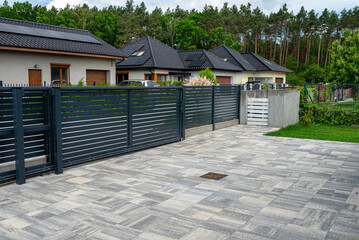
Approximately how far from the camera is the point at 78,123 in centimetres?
621

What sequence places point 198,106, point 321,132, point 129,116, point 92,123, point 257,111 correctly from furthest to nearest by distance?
point 257,111
point 321,132
point 198,106
point 129,116
point 92,123

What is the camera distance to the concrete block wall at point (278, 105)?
1218cm

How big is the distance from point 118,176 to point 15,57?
43.7 feet

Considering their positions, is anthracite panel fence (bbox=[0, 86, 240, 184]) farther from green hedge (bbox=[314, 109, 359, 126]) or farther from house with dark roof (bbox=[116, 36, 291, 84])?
house with dark roof (bbox=[116, 36, 291, 84])

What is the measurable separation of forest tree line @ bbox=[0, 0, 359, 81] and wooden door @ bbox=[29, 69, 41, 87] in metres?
36.6

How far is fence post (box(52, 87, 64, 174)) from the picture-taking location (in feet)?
18.6

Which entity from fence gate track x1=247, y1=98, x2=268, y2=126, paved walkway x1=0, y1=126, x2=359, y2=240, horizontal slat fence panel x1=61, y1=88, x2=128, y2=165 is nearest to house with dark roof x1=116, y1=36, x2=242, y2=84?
fence gate track x1=247, y1=98, x2=268, y2=126

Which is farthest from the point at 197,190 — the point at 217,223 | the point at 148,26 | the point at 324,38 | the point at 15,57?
the point at 324,38

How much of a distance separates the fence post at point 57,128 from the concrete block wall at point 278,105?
8.56m

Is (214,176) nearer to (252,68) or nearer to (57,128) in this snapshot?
(57,128)

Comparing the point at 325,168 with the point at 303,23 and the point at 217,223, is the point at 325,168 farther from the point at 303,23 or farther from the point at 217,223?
the point at 303,23

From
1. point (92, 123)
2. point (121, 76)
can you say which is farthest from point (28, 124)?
point (121, 76)

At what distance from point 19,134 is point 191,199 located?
2.83m

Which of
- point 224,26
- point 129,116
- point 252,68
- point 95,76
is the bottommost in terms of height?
point 129,116
